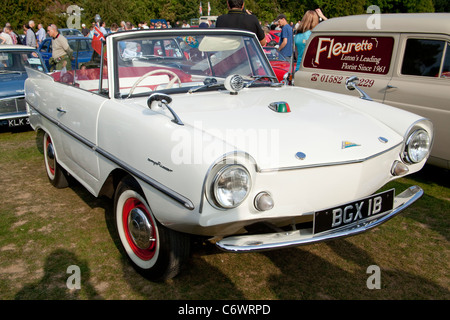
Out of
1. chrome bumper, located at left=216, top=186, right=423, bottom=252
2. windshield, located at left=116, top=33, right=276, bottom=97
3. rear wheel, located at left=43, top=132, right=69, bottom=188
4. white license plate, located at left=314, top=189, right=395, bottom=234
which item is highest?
windshield, located at left=116, top=33, right=276, bottom=97

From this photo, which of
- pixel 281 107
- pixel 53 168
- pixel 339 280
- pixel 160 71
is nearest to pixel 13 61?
pixel 53 168

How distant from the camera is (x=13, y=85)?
6848 mm

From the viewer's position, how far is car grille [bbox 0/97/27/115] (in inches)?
263

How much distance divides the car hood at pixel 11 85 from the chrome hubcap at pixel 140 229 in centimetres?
498

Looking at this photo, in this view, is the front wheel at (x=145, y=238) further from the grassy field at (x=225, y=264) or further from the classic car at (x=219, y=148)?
the grassy field at (x=225, y=264)

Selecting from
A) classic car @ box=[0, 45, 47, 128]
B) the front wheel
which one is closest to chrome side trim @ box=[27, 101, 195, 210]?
the front wheel

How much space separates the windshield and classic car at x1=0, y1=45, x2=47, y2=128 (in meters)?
3.69

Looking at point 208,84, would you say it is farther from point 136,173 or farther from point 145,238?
point 145,238

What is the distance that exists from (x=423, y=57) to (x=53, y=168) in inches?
169

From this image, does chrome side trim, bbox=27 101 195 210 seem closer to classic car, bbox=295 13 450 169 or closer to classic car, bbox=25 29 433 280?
classic car, bbox=25 29 433 280

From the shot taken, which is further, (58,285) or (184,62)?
(184,62)

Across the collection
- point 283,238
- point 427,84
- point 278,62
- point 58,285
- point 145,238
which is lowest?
point 58,285
